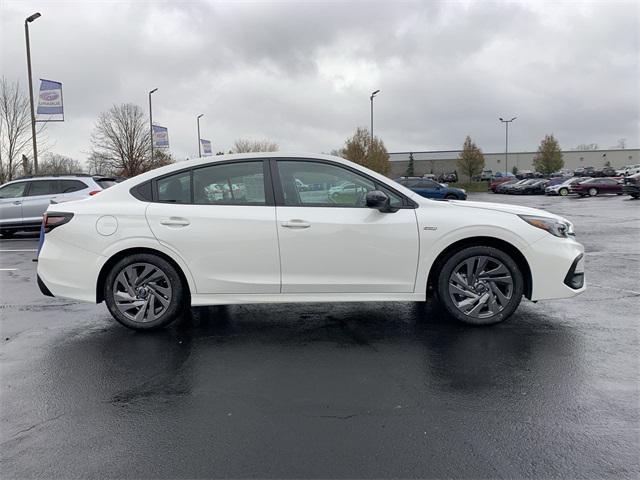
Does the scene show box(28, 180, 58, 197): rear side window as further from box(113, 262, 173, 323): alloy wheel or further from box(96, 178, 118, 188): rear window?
box(113, 262, 173, 323): alloy wheel

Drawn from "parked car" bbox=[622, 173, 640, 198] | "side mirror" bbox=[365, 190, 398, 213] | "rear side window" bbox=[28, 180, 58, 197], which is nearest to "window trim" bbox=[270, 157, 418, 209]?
"side mirror" bbox=[365, 190, 398, 213]

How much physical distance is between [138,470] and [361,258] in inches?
105

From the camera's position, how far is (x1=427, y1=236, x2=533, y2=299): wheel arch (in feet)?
15.9

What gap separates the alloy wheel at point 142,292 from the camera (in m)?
4.86

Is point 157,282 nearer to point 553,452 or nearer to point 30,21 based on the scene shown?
point 553,452

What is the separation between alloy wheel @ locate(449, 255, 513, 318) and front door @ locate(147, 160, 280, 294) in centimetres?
171

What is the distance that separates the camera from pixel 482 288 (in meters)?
4.88

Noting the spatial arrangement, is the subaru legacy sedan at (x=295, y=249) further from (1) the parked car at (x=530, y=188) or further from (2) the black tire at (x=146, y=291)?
(1) the parked car at (x=530, y=188)

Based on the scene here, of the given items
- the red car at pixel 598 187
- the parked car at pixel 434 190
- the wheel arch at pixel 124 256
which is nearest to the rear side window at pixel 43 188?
the wheel arch at pixel 124 256

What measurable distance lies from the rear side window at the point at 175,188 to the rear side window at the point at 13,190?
37.5 feet

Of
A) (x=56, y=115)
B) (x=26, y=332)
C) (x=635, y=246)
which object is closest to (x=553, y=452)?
(x=26, y=332)

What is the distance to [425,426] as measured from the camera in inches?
121

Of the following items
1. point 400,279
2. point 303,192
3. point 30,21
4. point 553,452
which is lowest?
point 553,452

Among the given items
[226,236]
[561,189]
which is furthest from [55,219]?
[561,189]
